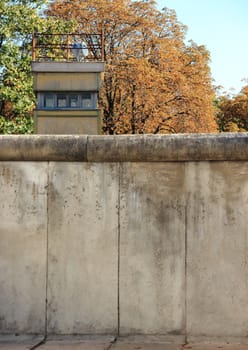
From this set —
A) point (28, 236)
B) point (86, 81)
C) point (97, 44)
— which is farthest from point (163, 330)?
point (97, 44)

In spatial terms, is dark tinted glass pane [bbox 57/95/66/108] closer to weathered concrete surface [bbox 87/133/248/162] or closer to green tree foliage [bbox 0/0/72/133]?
green tree foliage [bbox 0/0/72/133]

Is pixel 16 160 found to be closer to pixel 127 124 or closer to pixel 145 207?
pixel 145 207

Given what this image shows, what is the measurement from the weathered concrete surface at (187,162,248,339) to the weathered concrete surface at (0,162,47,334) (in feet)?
4.38

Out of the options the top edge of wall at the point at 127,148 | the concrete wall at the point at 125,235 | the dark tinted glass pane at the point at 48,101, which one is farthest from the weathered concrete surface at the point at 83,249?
the dark tinted glass pane at the point at 48,101

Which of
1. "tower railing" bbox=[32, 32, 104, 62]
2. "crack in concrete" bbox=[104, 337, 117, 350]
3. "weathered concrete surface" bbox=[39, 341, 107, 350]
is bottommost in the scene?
"weathered concrete surface" bbox=[39, 341, 107, 350]

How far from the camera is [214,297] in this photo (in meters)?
5.44

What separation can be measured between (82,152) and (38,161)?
0.42 meters

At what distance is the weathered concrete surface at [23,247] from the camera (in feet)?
18.2

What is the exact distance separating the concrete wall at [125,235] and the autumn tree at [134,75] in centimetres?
3140

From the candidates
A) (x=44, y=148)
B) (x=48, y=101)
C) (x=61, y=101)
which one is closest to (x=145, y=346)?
(x=44, y=148)

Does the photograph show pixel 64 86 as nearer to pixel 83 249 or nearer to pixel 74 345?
pixel 83 249

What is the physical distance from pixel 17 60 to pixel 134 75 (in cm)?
708

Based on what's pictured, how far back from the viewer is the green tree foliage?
32781 mm

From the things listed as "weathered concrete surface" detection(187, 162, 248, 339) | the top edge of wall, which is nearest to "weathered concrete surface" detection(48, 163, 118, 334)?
the top edge of wall
